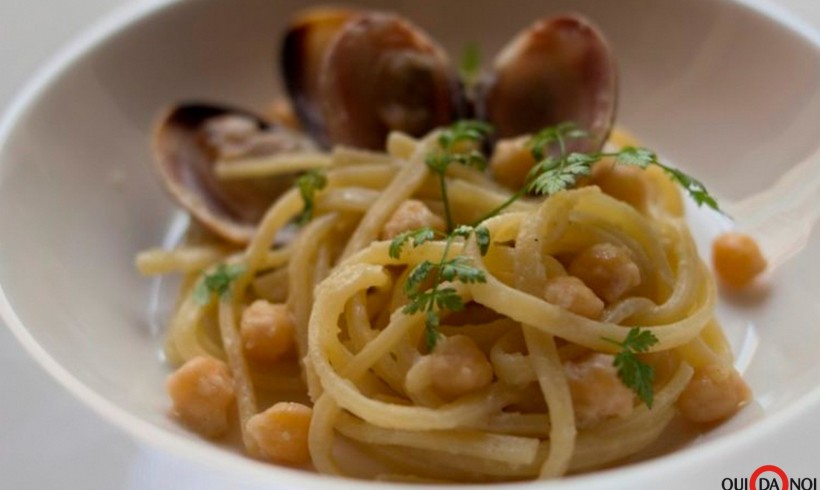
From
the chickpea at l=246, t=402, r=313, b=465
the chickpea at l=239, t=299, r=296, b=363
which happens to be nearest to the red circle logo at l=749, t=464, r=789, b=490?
the chickpea at l=246, t=402, r=313, b=465

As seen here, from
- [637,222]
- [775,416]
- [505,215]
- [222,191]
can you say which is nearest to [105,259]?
[222,191]

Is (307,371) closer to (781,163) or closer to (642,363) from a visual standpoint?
(642,363)

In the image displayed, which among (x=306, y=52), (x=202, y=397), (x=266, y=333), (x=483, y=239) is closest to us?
(x=483, y=239)

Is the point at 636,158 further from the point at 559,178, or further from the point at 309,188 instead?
the point at 309,188

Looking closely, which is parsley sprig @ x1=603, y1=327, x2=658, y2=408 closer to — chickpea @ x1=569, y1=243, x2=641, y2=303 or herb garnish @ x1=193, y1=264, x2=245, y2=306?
chickpea @ x1=569, y1=243, x2=641, y2=303

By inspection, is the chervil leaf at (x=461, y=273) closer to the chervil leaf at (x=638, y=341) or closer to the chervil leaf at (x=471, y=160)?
the chervil leaf at (x=638, y=341)

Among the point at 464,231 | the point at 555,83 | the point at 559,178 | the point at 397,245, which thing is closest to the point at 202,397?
the point at 397,245

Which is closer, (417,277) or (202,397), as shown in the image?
(417,277)

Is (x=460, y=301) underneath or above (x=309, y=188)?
above
